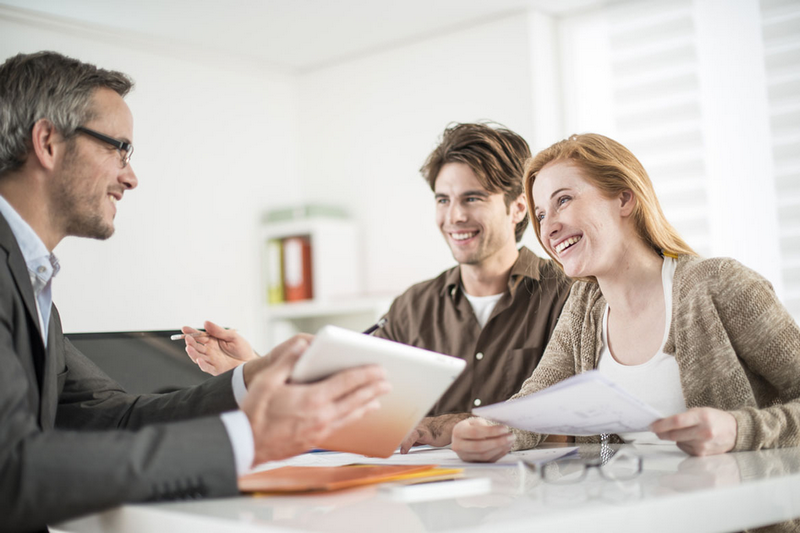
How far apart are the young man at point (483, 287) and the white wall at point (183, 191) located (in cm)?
187

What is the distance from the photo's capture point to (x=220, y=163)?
438 cm

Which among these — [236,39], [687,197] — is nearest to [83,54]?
[236,39]

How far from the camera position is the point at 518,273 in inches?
93.3

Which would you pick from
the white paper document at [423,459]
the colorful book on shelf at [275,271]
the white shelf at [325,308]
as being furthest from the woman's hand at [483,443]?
the colorful book on shelf at [275,271]

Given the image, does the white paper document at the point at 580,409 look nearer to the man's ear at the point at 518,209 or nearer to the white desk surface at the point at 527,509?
the white desk surface at the point at 527,509

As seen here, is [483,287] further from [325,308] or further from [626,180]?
[325,308]

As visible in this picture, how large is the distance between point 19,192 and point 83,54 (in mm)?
2739

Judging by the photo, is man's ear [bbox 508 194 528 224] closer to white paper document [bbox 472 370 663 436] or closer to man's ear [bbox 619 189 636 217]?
man's ear [bbox 619 189 636 217]

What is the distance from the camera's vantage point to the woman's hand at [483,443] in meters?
1.32

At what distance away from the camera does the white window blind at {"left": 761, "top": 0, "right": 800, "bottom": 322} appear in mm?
3154

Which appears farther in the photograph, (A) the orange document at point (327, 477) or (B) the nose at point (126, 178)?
(B) the nose at point (126, 178)

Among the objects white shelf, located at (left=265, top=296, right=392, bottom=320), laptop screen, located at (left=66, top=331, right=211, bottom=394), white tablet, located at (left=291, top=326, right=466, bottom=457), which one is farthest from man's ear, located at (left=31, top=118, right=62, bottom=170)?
white shelf, located at (left=265, top=296, right=392, bottom=320)

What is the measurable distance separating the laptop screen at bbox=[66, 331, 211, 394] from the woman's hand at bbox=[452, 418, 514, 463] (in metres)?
1.02

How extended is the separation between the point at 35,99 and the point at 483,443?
1.06 m
